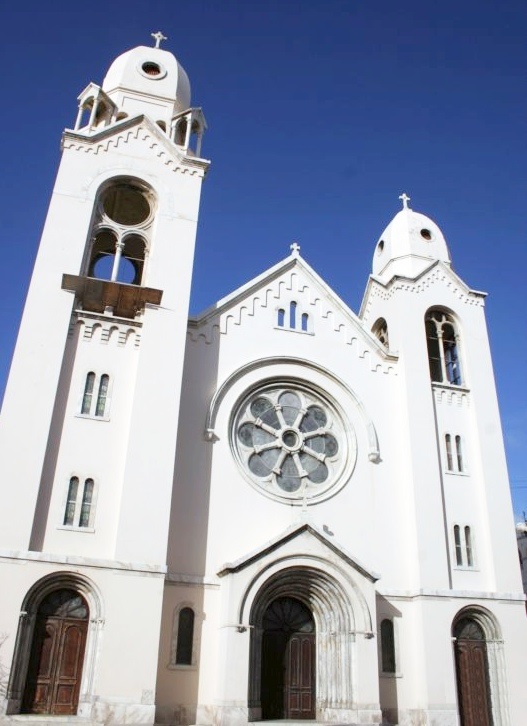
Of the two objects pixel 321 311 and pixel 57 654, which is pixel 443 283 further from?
pixel 57 654

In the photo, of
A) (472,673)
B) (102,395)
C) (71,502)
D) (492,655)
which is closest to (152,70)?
(102,395)

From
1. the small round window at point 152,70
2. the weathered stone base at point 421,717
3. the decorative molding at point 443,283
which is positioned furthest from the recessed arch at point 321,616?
the small round window at point 152,70

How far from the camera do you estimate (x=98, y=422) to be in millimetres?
16984

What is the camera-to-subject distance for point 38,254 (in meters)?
18.3

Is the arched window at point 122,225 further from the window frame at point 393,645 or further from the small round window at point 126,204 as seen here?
the window frame at point 393,645

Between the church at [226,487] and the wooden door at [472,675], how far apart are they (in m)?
0.05

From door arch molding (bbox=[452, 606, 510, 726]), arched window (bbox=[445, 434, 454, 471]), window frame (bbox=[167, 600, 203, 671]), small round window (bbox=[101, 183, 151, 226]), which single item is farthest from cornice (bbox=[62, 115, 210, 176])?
door arch molding (bbox=[452, 606, 510, 726])

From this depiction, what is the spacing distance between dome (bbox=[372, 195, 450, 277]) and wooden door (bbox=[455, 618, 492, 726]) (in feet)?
38.6

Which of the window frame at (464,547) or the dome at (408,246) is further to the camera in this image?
the dome at (408,246)

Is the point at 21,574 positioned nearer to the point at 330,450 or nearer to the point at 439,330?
the point at 330,450

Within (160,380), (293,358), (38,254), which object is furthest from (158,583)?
(38,254)

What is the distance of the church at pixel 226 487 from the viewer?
49.8 ft

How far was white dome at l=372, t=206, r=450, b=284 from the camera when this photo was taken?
2433cm

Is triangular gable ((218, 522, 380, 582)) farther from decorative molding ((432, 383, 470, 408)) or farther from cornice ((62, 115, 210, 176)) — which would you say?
cornice ((62, 115, 210, 176))
